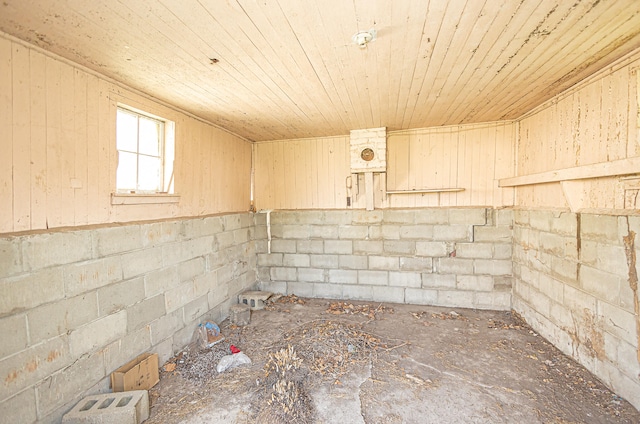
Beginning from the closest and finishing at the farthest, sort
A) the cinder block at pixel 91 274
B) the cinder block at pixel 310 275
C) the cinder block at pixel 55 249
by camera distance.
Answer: the cinder block at pixel 55 249
the cinder block at pixel 91 274
the cinder block at pixel 310 275

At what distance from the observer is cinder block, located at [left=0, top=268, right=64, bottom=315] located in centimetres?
178

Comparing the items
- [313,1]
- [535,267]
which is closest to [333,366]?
[535,267]

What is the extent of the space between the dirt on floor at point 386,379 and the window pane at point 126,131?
7.35ft

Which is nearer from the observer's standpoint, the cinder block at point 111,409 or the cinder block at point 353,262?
the cinder block at point 111,409

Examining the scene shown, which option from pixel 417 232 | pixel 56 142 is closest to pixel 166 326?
pixel 56 142

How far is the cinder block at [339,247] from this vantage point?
15.6 feet

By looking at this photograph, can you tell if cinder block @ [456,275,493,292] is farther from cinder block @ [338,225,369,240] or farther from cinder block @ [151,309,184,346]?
cinder block @ [151,309,184,346]

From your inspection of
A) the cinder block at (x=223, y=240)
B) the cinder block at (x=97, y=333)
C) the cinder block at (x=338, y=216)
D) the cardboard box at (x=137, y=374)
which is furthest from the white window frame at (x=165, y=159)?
the cinder block at (x=338, y=216)

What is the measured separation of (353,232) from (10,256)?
12.7 feet

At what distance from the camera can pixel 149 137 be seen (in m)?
3.08

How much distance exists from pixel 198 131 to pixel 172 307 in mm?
2181

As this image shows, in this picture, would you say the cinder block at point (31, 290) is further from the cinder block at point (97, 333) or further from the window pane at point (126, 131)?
the window pane at point (126, 131)

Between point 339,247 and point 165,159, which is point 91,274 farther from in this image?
point 339,247

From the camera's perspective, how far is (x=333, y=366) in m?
2.85
